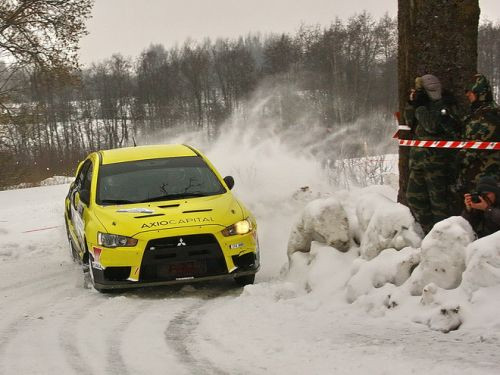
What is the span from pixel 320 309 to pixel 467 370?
194 centimetres

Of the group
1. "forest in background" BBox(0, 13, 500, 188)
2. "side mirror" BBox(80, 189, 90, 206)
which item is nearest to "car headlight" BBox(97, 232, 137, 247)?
"side mirror" BBox(80, 189, 90, 206)

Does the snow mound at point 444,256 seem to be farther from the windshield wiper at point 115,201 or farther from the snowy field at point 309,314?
the windshield wiper at point 115,201

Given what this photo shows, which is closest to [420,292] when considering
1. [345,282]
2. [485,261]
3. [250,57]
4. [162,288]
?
[485,261]

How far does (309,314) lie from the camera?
5.28 m

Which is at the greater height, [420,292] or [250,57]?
[250,57]

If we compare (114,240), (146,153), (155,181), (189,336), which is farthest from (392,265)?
(146,153)

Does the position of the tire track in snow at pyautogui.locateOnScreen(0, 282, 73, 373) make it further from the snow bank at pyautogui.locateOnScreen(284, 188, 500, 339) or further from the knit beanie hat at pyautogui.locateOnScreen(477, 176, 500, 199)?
the knit beanie hat at pyautogui.locateOnScreen(477, 176, 500, 199)

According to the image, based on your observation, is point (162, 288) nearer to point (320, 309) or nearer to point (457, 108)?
point (320, 309)

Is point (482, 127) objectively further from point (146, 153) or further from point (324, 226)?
point (146, 153)

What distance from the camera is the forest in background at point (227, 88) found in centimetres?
6506

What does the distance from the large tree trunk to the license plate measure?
8.76 ft

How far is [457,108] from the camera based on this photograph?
643 centimetres

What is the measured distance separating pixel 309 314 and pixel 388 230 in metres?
1.17

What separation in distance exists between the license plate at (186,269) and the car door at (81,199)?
136 centimetres
